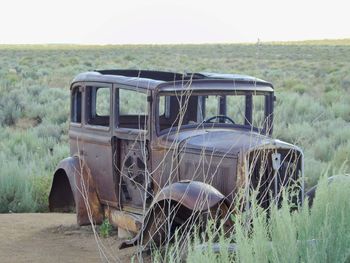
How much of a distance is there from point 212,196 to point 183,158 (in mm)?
859

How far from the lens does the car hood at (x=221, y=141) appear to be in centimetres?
734

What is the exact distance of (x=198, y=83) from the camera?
827 centimetres

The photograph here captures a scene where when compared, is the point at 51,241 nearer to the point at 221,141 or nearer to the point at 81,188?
the point at 81,188

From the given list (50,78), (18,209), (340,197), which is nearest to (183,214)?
(340,197)

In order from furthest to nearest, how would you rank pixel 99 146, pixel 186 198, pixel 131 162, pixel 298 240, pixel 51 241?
pixel 51 241 < pixel 99 146 < pixel 131 162 < pixel 186 198 < pixel 298 240

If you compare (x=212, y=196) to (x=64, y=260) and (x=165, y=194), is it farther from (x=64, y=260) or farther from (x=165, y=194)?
(x=64, y=260)

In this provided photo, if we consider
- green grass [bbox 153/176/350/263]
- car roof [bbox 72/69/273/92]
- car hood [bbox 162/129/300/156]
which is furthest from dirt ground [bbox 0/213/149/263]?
green grass [bbox 153/176/350/263]

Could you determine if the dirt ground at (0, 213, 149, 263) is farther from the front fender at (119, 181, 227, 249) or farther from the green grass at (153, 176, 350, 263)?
the green grass at (153, 176, 350, 263)

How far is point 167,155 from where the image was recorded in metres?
7.95

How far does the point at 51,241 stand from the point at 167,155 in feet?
7.13

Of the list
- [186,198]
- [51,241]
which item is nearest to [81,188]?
[51,241]

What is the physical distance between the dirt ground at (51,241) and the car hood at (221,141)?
4.06ft

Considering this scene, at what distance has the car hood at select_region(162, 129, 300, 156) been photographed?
24.1ft

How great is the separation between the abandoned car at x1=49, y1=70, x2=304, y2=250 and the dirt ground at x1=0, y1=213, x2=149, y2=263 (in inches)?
10.8
